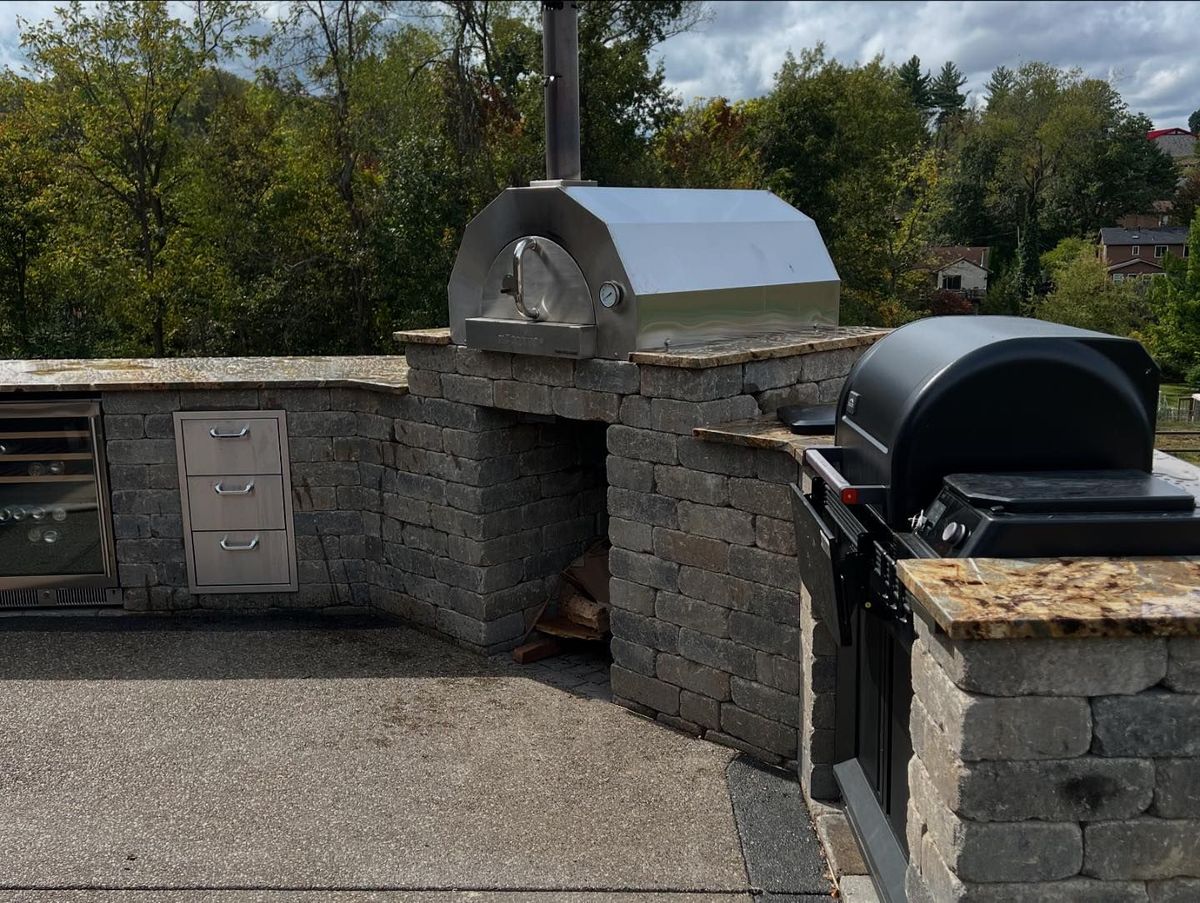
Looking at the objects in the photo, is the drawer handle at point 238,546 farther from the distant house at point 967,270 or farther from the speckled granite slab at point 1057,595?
the distant house at point 967,270

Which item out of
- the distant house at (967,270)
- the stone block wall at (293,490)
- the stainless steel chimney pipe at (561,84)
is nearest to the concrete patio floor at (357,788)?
the stone block wall at (293,490)

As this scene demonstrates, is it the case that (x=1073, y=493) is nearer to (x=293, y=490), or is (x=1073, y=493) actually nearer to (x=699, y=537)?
→ (x=699, y=537)

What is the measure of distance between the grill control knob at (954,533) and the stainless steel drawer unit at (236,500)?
514 cm

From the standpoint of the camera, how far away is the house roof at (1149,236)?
5262 centimetres

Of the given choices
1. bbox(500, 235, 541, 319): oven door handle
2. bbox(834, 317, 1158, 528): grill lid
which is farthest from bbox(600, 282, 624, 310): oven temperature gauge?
bbox(834, 317, 1158, 528): grill lid

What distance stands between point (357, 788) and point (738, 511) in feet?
7.01

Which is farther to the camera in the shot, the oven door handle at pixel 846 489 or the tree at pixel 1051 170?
the tree at pixel 1051 170

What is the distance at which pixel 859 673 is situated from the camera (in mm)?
3943

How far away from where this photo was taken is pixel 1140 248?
5434 centimetres

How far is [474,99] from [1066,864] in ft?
62.9

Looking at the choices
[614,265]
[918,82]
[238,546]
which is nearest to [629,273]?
[614,265]

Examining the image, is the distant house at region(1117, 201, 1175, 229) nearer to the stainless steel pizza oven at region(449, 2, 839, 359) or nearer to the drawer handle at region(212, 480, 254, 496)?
the stainless steel pizza oven at region(449, 2, 839, 359)

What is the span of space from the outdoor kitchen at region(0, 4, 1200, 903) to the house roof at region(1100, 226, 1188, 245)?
5250 cm

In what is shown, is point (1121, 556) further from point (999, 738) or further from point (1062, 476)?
point (999, 738)
